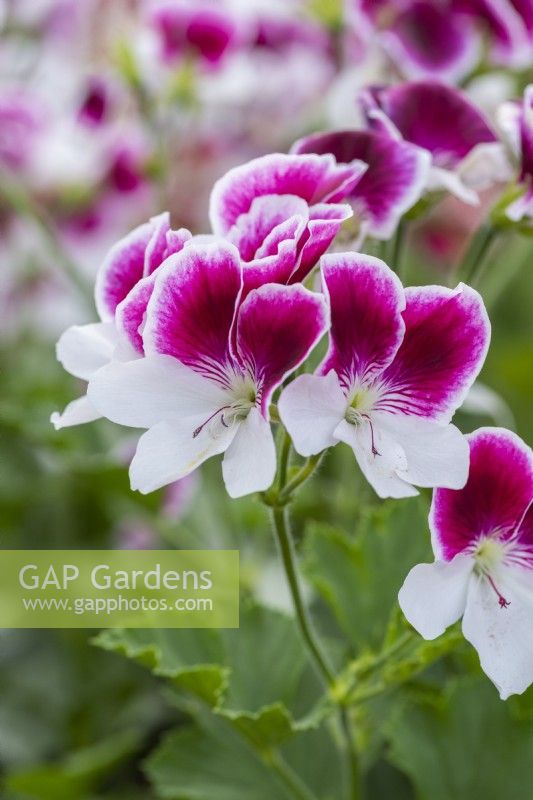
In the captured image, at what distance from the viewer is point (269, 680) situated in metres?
0.52

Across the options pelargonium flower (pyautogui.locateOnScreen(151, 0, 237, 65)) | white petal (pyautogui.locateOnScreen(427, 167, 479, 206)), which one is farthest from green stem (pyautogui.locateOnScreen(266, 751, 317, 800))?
pelargonium flower (pyautogui.locateOnScreen(151, 0, 237, 65))

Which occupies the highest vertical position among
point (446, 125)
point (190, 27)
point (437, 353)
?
point (190, 27)

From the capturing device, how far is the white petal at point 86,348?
0.42m

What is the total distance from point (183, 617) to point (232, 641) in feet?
0.12

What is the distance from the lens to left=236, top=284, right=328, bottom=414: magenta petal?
1.13 ft

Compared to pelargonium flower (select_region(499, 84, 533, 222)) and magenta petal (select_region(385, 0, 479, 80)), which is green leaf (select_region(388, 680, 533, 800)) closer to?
pelargonium flower (select_region(499, 84, 533, 222))

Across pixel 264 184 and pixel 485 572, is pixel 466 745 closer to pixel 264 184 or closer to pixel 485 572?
pixel 485 572

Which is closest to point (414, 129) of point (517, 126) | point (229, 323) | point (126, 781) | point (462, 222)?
point (517, 126)

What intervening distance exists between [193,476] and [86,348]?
0.35 metres

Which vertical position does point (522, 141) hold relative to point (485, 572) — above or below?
above

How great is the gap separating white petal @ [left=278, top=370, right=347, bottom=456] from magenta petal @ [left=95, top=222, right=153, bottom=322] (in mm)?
106

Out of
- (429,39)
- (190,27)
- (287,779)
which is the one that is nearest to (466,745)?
(287,779)

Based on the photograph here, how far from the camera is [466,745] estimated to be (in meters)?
0.54

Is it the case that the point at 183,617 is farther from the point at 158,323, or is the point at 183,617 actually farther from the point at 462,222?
the point at 462,222
